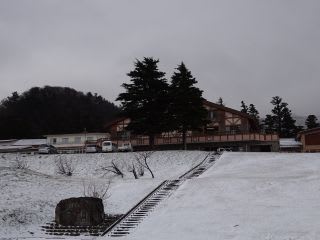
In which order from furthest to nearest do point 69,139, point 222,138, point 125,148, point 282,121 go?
point 282,121 < point 69,139 < point 222,138 < point 125,148

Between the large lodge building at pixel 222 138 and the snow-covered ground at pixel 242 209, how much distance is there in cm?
2366

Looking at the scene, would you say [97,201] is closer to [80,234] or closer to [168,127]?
[80,234]

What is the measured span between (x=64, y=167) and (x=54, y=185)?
1241 cm

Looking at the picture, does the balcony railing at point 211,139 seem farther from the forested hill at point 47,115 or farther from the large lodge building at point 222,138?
the forested hill at point 47,115

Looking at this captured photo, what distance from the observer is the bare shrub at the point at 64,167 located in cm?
3776

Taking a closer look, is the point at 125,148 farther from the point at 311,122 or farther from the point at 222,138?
the point at 311,122

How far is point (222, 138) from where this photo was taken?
57.1m

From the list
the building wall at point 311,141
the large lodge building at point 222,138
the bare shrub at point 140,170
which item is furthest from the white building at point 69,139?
the bare shrub at point 140,170

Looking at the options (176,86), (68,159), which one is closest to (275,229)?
(68,159)

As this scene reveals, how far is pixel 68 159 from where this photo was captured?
143ft

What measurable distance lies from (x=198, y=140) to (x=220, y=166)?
849 inches

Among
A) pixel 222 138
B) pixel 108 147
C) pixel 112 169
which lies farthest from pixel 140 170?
pixel 222 138

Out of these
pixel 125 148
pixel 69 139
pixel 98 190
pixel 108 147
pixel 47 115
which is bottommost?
pixel 98 190

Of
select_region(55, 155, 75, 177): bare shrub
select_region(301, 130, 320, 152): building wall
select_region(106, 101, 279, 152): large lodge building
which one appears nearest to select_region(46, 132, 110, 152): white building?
select_region(106, 101, 279, 152): large lodge building
